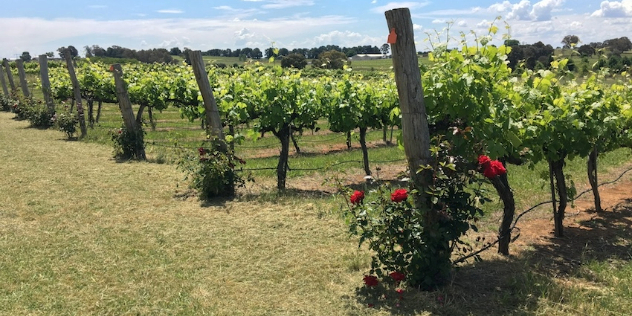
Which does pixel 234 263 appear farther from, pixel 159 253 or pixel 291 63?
pixel 291 63

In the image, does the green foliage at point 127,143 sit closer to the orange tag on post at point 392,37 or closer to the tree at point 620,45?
the orange tag on post at point 392,37

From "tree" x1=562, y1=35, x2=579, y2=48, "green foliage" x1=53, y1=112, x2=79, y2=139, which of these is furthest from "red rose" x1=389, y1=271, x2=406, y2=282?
"green foliage" x1=53, y1=112, x2=79, y2=139

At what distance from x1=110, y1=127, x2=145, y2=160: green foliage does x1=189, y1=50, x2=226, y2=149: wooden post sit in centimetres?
360

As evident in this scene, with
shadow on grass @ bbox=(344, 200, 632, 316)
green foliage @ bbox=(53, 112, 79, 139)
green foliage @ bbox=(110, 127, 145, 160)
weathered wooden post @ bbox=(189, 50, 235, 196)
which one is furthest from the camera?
green foliage @ bbox=(53, 112, 79, 139)

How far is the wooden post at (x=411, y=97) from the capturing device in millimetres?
3740

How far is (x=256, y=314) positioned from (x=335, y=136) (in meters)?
15.5

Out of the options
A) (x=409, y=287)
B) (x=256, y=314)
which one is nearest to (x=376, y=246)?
(x=409, y=287)

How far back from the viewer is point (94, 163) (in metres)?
9.80

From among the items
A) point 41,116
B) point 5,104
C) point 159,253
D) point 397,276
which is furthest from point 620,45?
point 5,104

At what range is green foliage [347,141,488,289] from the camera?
150 inches

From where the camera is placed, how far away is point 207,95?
299 inches

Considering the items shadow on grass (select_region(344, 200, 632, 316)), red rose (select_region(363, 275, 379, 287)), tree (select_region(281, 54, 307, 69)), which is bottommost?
shadow on grass (select_region(344, 200, 632, 316))

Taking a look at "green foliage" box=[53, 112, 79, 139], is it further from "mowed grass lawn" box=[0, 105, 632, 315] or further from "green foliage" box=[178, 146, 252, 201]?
"green foliage" box=[178, 146, 252, 201]

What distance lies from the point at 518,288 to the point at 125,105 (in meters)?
9.12
